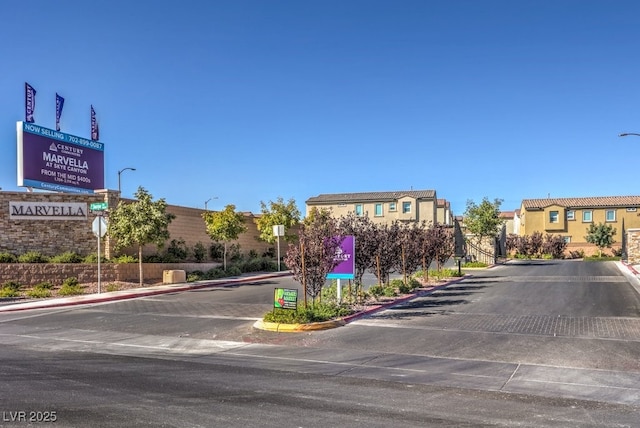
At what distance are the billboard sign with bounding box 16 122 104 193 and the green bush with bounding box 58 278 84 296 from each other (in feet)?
20.4

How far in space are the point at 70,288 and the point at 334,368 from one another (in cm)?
1696

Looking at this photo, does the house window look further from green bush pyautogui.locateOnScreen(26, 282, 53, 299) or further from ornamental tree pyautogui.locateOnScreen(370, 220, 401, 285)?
green bush pyautogui.locateOnScreen(26, 282, 53, 299)

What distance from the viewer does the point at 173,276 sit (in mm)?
26203

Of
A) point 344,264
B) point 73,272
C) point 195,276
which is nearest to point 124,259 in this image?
point 73,272

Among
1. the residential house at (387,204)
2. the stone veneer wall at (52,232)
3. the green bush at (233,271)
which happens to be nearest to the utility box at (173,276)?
the stone veneer wall at (52,232)

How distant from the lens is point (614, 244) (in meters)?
65.4

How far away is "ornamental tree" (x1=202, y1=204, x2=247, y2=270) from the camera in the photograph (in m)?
30.3

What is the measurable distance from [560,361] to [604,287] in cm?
1511

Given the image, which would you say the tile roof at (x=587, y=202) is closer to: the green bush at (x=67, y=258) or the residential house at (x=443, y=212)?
the residential house at (x=443, y=212)

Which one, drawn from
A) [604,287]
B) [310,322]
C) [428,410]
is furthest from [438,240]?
[428,410]

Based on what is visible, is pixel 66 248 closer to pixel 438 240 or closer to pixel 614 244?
pixel 438 240

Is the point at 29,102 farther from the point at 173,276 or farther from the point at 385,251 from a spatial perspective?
the point at 385,251

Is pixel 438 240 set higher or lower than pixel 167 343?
higher

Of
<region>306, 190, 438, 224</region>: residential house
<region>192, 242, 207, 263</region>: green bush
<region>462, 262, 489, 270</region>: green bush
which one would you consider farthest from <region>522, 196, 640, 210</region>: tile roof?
<region>192, 242, 207, 263</region>: green bush
